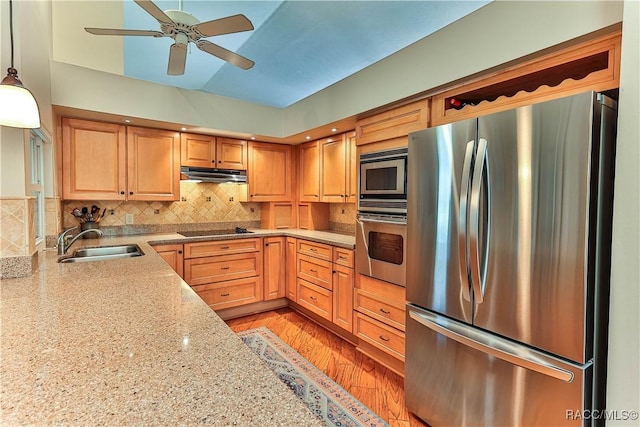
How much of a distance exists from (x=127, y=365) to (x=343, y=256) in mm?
2224

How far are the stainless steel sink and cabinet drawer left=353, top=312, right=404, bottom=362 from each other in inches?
74.2

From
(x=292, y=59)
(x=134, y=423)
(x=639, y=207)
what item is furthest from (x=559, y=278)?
(x=292, y=59)

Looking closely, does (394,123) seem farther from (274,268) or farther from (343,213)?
(274,268)

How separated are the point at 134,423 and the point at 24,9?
2231mm

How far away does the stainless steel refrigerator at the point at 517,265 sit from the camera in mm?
1229

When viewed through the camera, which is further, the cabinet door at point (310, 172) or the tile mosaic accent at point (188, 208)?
the cabinet door at point (310, 172)

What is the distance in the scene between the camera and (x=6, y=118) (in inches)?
48.5

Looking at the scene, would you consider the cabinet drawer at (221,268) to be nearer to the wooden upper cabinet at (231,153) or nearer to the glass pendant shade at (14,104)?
the wooden upper cabinet at (231,153)

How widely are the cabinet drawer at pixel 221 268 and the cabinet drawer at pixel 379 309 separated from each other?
1.36 metres

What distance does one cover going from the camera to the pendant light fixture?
1.20 meters

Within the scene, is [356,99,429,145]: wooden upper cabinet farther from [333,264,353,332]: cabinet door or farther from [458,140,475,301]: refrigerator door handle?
[333,264,353,332]: cabinet door

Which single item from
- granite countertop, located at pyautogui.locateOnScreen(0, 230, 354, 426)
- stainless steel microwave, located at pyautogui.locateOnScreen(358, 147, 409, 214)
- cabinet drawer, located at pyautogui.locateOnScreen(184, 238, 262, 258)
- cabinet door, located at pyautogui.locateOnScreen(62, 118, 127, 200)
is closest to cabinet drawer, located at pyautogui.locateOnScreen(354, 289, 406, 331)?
stainless steel microwave, located at pyautogui.locateOnScreen(358, 147, 409, 214)

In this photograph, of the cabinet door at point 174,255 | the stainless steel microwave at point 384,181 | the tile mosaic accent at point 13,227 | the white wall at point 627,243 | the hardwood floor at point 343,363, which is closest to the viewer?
the white wall at point 627,243

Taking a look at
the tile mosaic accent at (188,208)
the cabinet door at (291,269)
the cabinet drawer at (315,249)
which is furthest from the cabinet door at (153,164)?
the cabinet drawer at (315,249)
